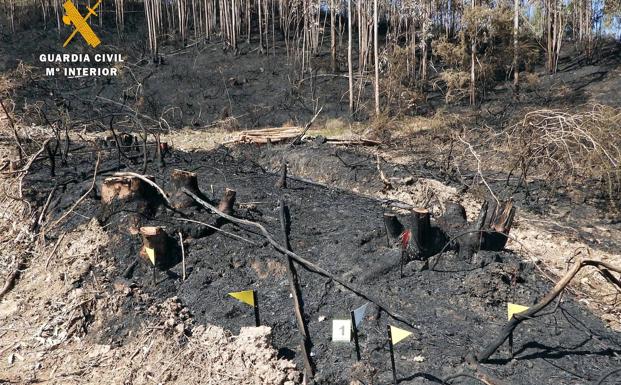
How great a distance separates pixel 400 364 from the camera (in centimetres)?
367

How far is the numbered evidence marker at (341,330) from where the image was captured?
3742 mm

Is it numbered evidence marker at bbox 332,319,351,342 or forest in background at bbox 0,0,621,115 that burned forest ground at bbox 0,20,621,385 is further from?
forest in background at bbox 0,0,621,115

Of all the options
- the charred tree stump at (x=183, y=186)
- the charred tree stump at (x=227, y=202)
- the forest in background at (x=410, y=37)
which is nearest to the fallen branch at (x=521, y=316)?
the charred tree stump at (x=227, y=202)

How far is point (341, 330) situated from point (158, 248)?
195 cm

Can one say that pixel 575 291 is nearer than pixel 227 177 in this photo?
Yes

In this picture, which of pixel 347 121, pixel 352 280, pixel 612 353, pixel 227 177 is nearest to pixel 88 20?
pixel 347 121

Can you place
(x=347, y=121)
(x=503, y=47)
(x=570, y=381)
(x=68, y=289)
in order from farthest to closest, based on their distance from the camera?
(x=503, y=47), (x=347, y=121), (x=68, y=289), (x=570, y=381)

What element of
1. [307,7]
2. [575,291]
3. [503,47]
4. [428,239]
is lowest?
[575,291]

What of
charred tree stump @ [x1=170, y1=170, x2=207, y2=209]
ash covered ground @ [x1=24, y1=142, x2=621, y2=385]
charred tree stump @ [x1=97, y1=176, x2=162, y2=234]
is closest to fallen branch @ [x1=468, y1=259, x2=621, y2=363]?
ash covered ground @ [x1=24, y1=142, x2=621, y2=385]

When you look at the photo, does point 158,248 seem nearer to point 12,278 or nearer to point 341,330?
point 12,278

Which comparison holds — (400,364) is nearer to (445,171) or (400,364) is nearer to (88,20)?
(445,171)

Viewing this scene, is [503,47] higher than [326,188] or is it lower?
higher

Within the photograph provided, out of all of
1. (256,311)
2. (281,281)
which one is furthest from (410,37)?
(256,311)

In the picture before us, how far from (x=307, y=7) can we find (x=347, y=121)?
15.5ft
